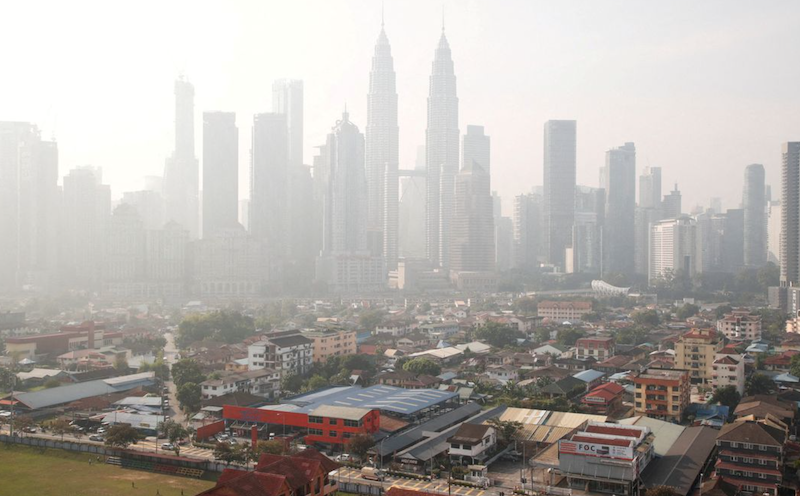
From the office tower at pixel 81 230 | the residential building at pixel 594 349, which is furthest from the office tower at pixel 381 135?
the residential building at pixel 594 349

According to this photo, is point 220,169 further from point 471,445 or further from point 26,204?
point 471,445

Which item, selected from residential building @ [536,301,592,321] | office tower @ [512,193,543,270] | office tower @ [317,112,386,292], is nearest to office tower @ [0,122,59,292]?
office tower @ [317,112,386,292]

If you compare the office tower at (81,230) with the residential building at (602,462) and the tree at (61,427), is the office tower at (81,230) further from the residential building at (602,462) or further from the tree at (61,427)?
the residential building at (602,462)

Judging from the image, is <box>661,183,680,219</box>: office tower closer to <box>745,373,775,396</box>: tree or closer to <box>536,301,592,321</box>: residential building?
<box>536,301,592,321</box>: residential building

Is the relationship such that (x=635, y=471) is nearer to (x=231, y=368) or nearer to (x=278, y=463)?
(x=278, y=463)

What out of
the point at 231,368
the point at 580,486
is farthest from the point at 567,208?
the point at 580,486

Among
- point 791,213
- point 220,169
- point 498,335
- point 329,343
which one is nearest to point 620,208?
point 791,213
